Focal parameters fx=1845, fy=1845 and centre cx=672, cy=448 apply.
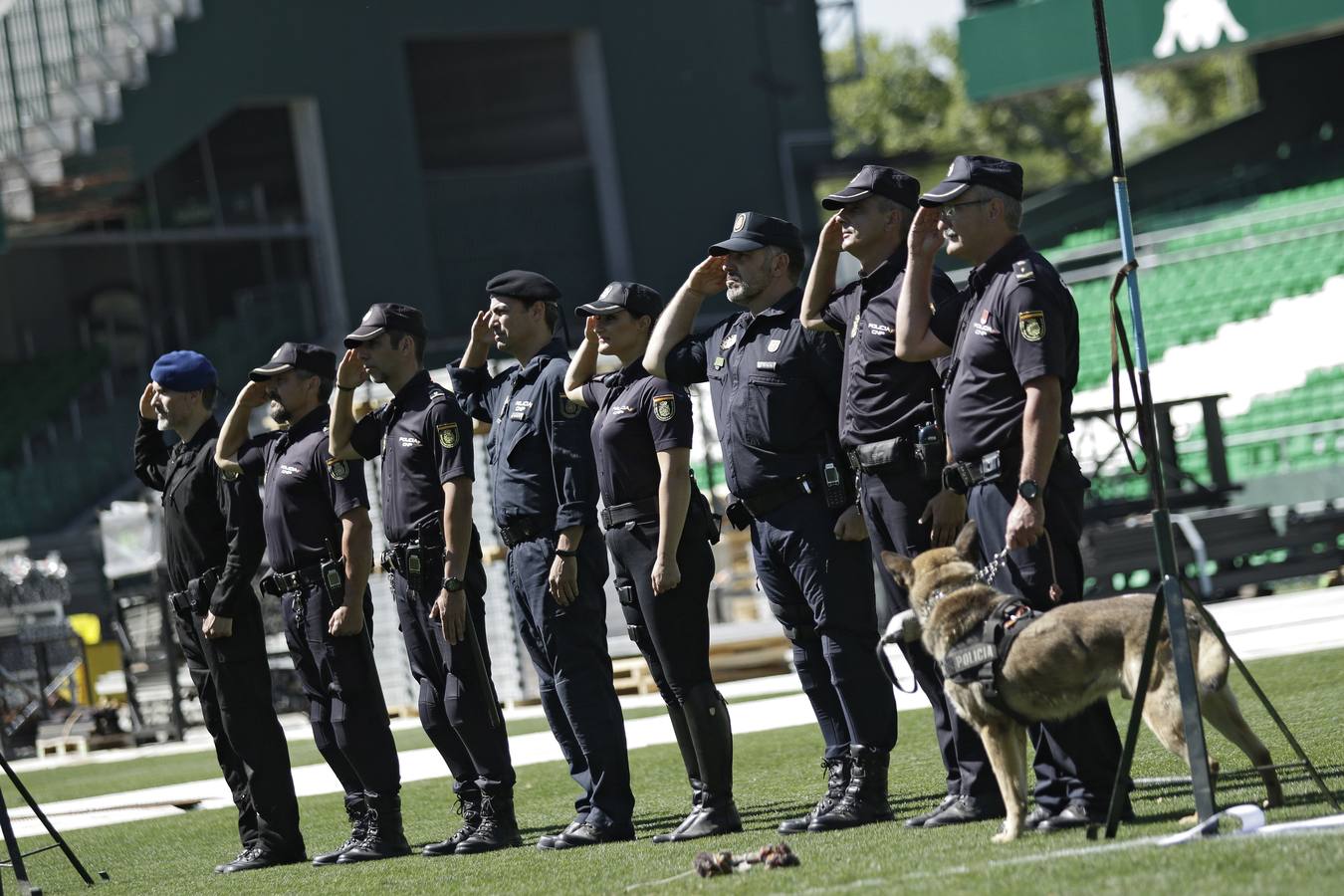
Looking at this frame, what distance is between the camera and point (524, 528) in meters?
7.24

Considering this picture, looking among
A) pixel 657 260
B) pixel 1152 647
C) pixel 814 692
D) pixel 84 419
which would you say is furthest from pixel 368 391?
pixel 657 260

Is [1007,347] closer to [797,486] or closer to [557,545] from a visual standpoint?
[797,486]

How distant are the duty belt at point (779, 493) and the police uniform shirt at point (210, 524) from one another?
2.40 m

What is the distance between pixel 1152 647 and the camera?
16.8 feet

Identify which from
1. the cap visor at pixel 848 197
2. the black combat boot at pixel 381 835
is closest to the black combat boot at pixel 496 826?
the black combat boot at pixel 381 835

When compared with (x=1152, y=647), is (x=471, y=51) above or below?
above

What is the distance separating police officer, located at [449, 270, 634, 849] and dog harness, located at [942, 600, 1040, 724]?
1.92 m

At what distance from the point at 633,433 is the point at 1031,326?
1810 millimetres

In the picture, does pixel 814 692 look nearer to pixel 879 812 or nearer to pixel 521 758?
pixel 879 812

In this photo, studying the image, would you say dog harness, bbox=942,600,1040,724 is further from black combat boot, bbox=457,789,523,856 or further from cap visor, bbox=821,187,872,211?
black combat boot, bbox=457,789,523,856

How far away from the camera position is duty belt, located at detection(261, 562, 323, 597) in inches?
304

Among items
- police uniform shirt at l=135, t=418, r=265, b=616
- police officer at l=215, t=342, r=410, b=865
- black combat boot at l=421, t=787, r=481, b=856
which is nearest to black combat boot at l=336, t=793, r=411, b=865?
police officer at l=215, t=342, r=410, b=865

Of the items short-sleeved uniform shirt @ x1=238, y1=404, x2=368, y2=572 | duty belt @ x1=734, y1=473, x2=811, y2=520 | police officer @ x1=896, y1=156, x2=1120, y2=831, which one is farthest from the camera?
short-sleeved uniform shirt @ x1=238, y1=404, x2=368, y2=572

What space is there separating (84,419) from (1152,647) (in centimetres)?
2568
